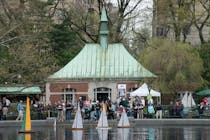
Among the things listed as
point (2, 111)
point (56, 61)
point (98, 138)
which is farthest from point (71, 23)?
point (98, 138)

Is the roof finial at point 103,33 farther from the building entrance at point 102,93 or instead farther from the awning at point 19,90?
the awning at point 19,90

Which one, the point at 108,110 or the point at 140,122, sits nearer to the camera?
the point at 140,122

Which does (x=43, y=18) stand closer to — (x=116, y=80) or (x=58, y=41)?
(x=58, y=41)

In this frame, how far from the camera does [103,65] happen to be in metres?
61.3

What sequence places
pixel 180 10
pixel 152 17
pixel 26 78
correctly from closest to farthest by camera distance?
pixel 26 78 < pixel 180 10 < pixel 152 17

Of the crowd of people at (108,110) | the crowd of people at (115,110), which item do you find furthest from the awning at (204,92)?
the crowd of people at (115,110)

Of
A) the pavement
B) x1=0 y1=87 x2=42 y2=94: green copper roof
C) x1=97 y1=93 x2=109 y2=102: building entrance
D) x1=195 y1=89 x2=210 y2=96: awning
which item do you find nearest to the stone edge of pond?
the pavement

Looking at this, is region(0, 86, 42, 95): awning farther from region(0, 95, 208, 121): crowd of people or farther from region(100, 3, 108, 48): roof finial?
region(100, 3, 108, 48): roof finial

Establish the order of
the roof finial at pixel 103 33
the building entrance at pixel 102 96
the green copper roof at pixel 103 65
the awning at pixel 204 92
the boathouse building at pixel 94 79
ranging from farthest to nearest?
the roof finial at pixel 103 33, the building entrance at pixel 102 96, the green copper roof at pixel 103 65, the boathouse building at pixel 94 79, the awning at pixel 204 92

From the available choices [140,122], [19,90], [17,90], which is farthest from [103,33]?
[140,122]

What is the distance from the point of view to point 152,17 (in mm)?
70812

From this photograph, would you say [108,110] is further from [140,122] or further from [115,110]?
[140,122]

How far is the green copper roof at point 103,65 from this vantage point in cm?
6006

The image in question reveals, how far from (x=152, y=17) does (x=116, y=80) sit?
513 inches
